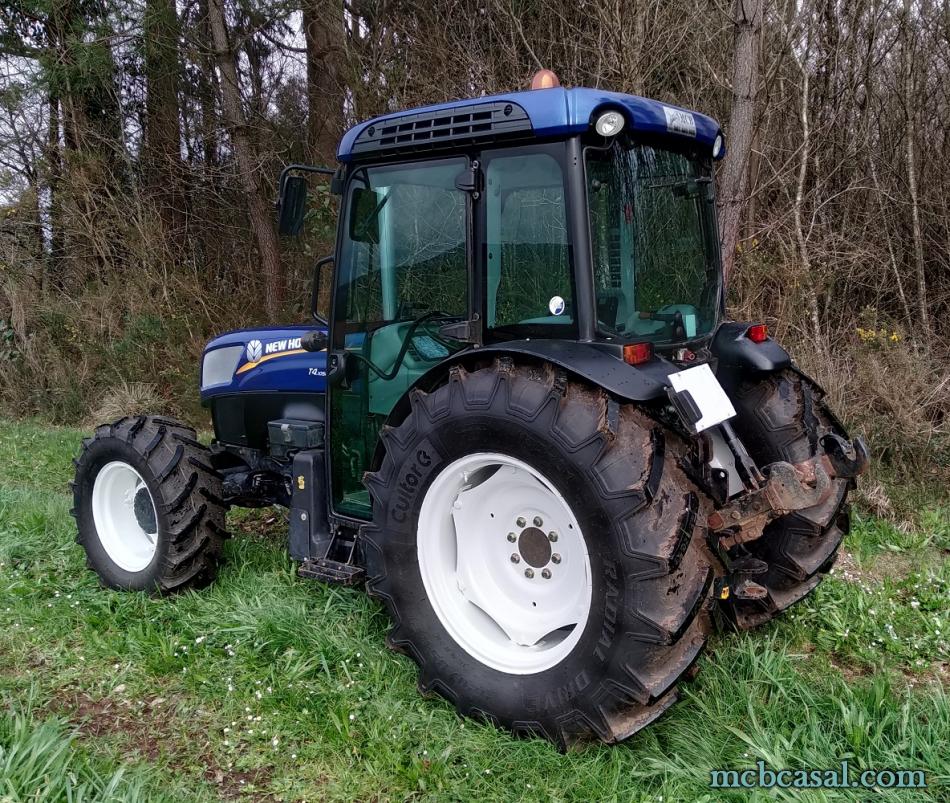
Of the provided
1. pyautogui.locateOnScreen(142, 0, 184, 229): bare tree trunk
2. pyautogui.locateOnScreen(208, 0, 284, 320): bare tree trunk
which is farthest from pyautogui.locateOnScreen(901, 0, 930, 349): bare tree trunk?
pyautogui.locateOnScreen(142, 0, 184, 229): bare tree trunk

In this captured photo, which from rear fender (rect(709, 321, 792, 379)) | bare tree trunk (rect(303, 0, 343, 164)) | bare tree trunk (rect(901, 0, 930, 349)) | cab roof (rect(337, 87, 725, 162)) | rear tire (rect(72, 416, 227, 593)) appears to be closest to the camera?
cab roof (rect(337, 87, 725, 162))

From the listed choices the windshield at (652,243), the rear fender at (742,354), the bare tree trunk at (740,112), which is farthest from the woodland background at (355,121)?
the windshield at (652,243)

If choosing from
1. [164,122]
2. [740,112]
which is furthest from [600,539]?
[164,122]

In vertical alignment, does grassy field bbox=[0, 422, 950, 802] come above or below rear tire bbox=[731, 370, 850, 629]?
below

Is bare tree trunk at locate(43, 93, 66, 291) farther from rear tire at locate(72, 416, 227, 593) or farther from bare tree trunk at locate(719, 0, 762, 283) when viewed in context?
bare tree trunk at locate(719, 0, 762, 283)

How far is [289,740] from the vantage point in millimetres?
2682

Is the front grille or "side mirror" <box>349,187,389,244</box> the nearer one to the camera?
the front grille

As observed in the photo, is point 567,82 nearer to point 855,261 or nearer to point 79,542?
point 855,261

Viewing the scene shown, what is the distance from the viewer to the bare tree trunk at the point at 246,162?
8.84 m

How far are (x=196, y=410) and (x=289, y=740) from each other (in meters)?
6.57

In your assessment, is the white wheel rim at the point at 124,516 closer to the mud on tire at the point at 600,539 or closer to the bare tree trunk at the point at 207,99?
the mud on tire at the point at 600,539

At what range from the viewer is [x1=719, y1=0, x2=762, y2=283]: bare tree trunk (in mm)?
5559

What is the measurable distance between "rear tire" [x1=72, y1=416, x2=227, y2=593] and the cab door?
73 cm

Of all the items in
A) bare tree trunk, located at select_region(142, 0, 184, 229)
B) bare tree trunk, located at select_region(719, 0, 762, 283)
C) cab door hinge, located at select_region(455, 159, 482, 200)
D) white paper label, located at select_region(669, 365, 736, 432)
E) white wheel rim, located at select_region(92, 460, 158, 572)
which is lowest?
white wheel rim, located at select_region(92, 460, 158, 572)
